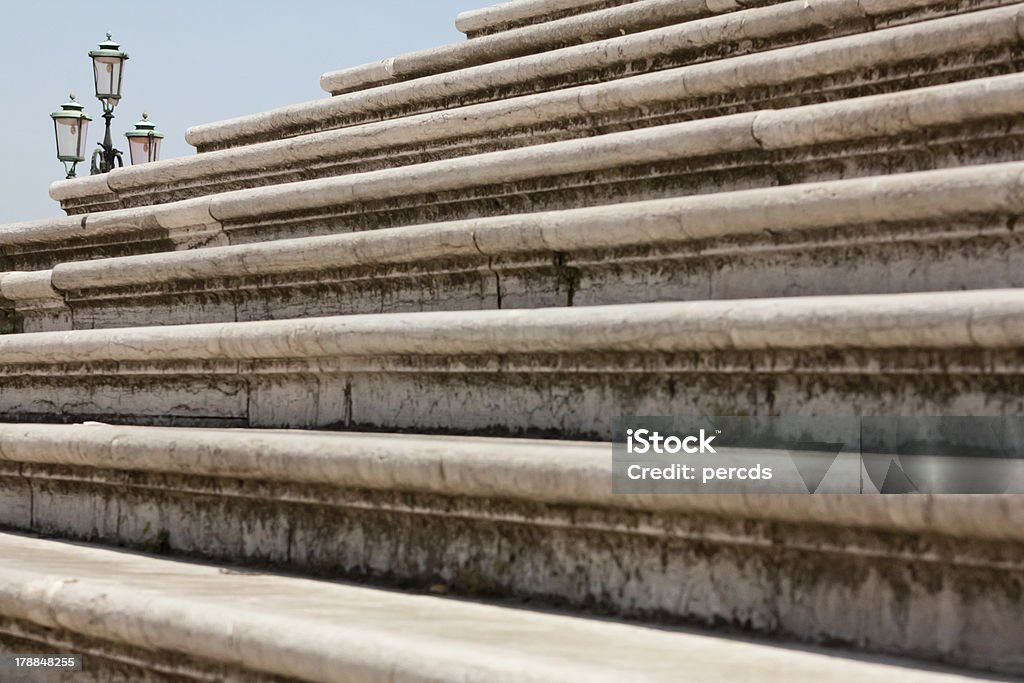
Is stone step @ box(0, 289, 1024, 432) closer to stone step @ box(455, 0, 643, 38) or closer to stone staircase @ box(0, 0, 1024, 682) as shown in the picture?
stone staircase @ box(0, 0, 1024, 682)

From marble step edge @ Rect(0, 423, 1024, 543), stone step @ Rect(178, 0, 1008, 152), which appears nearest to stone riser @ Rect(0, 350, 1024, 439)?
marble step edge @ Rect(0, 423, 1024, 543)

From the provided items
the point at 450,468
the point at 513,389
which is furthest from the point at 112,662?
the point at 513,389

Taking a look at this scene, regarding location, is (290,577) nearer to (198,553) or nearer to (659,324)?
(198,553)

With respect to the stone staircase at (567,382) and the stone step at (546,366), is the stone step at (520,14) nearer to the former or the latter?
the stone staircase at (567,382)

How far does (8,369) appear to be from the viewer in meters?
5.35

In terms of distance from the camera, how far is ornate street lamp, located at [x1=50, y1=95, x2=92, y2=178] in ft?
41.2

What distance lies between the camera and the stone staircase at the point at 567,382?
259 cm

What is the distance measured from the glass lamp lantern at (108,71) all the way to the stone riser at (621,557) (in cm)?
878

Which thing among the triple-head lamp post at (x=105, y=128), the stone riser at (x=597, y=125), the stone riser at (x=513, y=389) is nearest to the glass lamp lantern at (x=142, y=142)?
the triple-head lamp post at (x=105, y=128)

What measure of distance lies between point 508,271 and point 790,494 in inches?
72.5


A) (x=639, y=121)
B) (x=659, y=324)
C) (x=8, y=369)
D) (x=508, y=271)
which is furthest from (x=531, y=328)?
(x=8, y=369)

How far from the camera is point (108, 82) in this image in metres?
12.0

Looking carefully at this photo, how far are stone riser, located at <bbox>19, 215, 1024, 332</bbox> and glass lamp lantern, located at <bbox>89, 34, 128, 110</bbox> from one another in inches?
277

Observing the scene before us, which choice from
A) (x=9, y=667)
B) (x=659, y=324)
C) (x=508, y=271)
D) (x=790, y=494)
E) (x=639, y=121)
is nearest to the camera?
(x=790, y=494)
